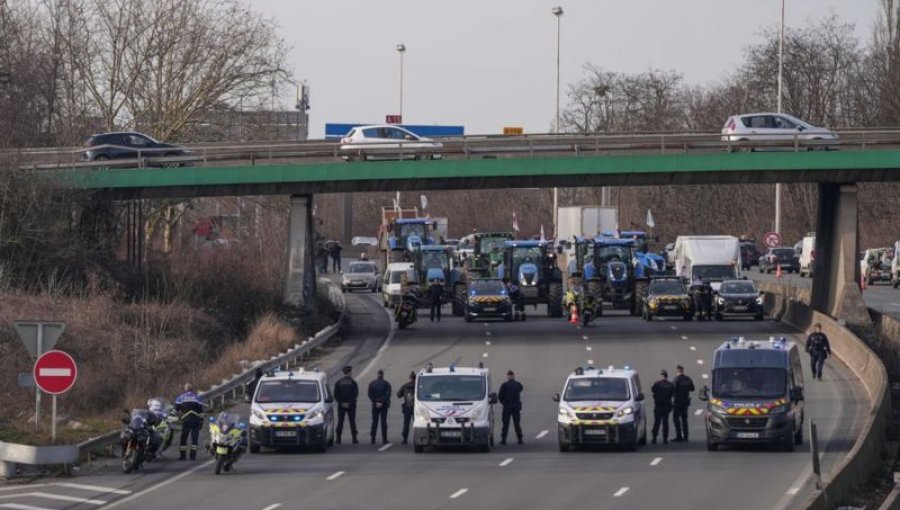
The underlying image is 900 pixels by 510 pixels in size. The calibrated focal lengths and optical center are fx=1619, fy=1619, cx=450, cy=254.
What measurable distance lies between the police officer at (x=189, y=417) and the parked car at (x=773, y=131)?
2831 centimetres

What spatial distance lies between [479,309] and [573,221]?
2002cm

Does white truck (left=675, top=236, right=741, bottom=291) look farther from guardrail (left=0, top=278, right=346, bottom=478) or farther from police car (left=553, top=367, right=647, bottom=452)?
police car (left=553, top=367, right=647, bottom=452)

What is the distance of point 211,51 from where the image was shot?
77.3m

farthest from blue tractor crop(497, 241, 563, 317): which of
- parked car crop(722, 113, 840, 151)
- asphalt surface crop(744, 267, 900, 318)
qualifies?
asphalt surface crop(744, 267, 900, 318)

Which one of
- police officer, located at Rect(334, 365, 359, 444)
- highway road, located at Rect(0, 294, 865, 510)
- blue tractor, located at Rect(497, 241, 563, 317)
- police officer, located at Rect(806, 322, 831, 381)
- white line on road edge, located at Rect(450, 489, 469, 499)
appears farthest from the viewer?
blue tractor, located at Rect(497, 241, 563, 317)

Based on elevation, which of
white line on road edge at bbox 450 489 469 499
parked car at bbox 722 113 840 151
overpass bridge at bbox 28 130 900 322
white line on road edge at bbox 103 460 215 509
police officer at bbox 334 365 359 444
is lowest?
white line on road edge at bbox 103 460 215 509

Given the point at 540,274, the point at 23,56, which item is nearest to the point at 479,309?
the point at 540,274

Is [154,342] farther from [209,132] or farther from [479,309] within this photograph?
[209,132]

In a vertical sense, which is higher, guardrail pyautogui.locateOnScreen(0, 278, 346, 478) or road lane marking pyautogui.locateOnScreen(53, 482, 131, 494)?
guardrail pyautogui.locateOnScreen(0, 278, 346, 478)

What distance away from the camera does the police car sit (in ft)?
97.8

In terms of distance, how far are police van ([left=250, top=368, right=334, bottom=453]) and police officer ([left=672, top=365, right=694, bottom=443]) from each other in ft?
22.3

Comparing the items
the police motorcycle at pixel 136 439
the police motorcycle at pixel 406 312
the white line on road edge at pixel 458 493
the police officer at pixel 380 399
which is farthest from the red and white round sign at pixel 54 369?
the police motorcycle at pixel 406 312

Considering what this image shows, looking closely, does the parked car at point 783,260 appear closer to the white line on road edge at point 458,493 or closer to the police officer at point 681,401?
the police officer at point 681,401

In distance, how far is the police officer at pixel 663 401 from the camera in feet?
102
